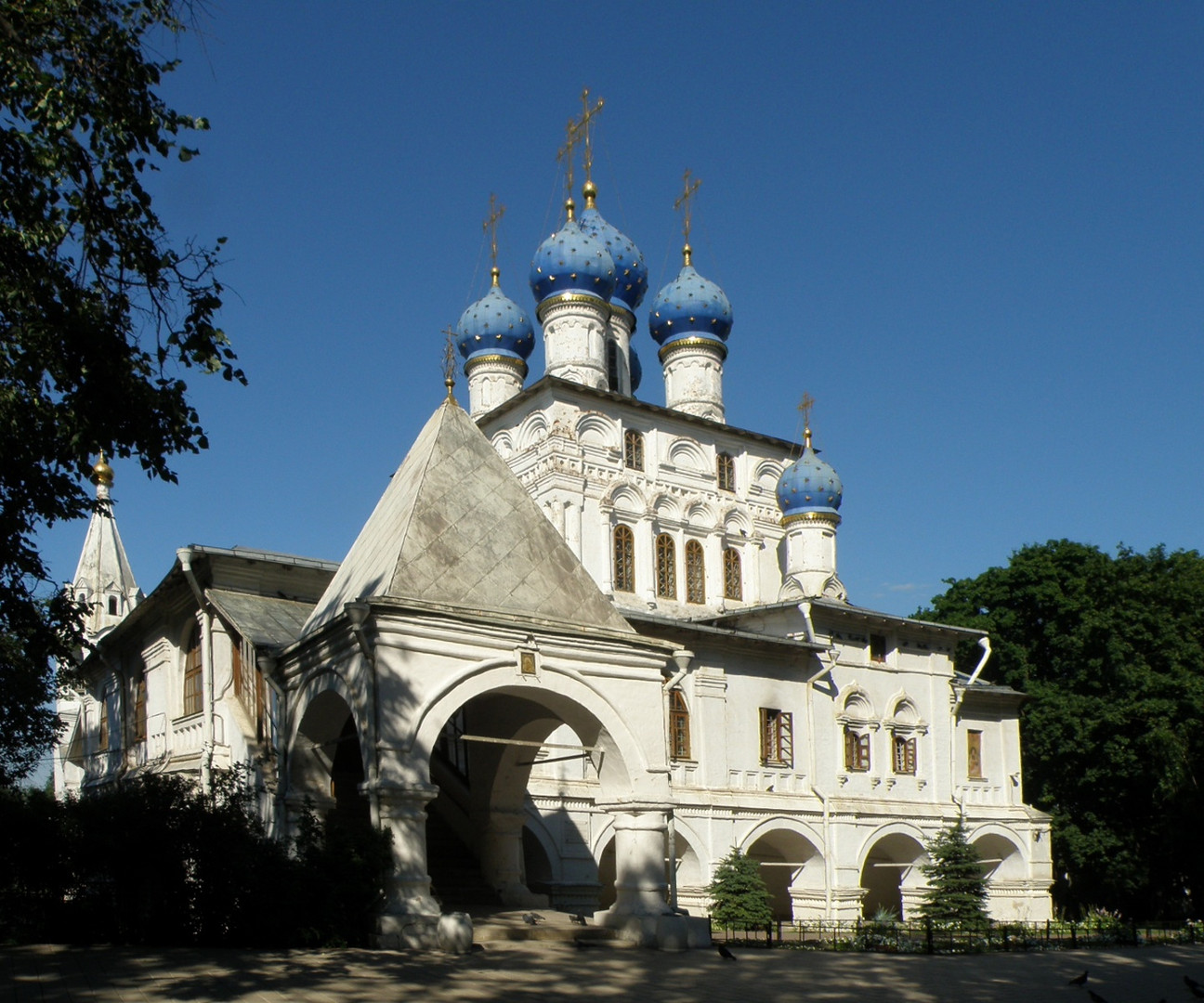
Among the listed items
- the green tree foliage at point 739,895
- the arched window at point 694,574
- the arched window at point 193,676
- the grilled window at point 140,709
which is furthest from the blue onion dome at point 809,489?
the arched window at point 193,676

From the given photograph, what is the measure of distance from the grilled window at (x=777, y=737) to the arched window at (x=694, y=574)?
5465 mm

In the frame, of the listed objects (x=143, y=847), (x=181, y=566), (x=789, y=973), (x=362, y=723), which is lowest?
(x=789, y=973)

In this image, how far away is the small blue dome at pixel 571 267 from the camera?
30688mm

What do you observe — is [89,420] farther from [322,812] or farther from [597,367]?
[597,367]

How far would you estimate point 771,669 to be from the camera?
2397 centimetres

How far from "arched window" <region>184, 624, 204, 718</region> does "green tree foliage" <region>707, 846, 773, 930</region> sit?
26.8ft

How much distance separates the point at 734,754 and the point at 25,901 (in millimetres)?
13702

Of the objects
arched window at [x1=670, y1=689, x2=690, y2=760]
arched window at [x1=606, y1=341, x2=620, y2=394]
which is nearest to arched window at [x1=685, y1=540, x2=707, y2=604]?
arched window at [x1=606, y1=341, x2=620, y2=394]

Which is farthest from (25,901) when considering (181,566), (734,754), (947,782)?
(947,782)

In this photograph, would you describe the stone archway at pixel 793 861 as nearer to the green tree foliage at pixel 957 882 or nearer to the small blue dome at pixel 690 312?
the green tree foliage at pixel 957 882

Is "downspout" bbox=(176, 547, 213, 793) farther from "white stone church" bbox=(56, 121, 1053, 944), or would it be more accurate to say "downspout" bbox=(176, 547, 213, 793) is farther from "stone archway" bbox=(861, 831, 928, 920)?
"stone archway" bbox=(861, 831, 928, 920)

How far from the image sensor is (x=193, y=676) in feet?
59.2

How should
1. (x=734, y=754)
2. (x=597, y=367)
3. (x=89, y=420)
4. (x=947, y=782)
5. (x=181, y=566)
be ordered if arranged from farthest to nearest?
1. (x=597, y=367)
2. (x=947, y=782)
3. (x=734, y=754)
4. (x=181, y=566)
5. (x=89, y=420)

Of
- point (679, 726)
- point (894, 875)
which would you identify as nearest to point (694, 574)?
point (894, 875)
